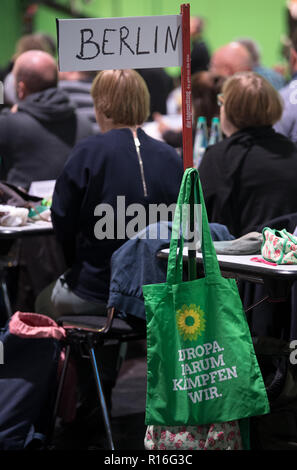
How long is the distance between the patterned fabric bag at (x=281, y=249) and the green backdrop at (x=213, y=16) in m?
7.38

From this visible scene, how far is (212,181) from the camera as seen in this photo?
11.0 feet

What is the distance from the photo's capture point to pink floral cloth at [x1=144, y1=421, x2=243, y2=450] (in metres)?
2.21

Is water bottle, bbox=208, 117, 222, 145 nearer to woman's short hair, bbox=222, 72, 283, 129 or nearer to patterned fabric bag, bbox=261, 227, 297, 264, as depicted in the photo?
woman's short hair, bbox=222, 72, 283, 129

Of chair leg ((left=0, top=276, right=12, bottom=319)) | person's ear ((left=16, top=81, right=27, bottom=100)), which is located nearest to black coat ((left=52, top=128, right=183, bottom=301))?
chair leg ((left=0, top=276, right=12, bottom=319))

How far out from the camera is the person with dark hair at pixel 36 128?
416cm

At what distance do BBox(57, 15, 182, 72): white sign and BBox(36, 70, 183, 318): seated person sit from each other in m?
0.71

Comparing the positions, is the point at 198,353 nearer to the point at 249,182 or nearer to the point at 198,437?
the point at 198,437

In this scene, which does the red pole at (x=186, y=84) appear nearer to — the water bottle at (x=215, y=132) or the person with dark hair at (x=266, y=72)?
the water bottle at (x=215, y=132)

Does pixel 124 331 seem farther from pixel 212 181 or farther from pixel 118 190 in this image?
pixel 212 181

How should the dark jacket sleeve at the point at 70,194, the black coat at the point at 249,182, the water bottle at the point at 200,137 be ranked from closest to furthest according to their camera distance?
the dark jacket sleeve at the point at 70,194
the black coat at the point at 249,182
the water bottle at the point at 200,137

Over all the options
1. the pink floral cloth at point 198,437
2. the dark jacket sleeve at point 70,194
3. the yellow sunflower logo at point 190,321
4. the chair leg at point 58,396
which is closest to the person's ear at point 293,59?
the dark jacket sleeve at point 70,194

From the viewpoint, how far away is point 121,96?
10.4 ft

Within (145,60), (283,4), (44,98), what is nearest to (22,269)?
(44,98)
